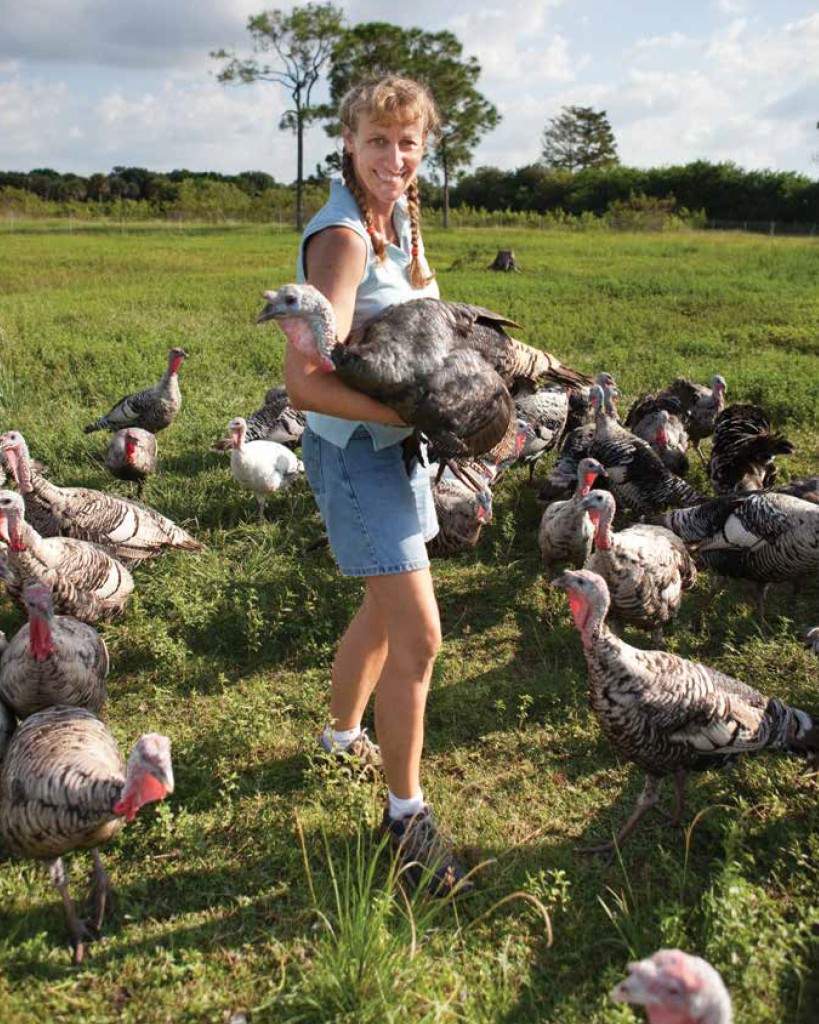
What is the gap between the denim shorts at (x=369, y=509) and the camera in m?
2.71

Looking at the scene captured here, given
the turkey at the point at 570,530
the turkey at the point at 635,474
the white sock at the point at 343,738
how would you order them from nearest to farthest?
1. the white sock at the point at 343,738
2. the turkey at the point at 570,530
3. the turkey at the point at 635,474

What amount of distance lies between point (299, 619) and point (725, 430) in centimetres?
350

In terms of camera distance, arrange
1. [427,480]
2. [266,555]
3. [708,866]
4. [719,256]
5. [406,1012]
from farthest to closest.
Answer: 1. [719,256]
2. [266,555]
3. [708,866]
4. [427,480]
5. [406,1012]

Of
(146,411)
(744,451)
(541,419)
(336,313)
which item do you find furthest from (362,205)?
(146,411)

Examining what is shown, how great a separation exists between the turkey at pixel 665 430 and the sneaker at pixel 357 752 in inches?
145

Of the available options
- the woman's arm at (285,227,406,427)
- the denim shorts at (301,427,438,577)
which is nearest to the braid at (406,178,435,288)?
the woman's arm at (285,227,406,427)

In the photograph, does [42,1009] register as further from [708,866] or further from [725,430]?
[725,430]

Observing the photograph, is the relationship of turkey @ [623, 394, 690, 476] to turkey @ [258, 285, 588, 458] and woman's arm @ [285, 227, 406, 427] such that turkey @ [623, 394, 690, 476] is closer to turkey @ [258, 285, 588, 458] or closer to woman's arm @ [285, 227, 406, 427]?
turkey @ [258, 285, 588, 458]

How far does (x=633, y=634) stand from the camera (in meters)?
Answer: 4.98

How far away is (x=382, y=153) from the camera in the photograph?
102 inches

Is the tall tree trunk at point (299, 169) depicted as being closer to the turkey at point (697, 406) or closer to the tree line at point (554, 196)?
the tree line at point (554, 196)

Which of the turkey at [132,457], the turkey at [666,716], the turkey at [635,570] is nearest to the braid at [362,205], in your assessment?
the turkey at [666,716]

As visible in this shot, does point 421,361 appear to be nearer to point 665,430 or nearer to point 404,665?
point 404,665

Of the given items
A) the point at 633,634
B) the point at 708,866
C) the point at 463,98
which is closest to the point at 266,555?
the point at 633,634
